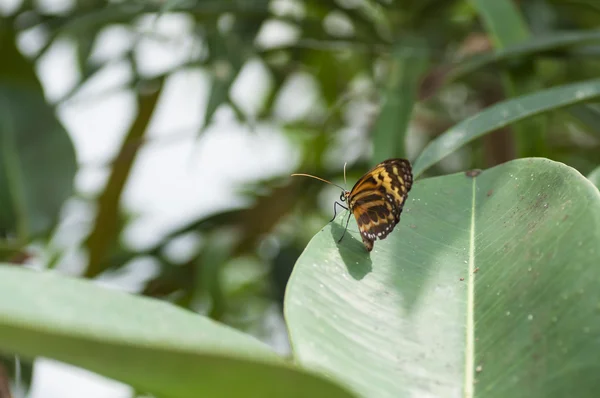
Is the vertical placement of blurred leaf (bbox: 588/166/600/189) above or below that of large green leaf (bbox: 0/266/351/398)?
above

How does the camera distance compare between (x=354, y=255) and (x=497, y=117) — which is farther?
(x=497, y=117)

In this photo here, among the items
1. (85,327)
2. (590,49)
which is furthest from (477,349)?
(590,49)

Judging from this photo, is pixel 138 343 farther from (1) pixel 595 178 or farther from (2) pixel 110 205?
(2) pixel 110 205

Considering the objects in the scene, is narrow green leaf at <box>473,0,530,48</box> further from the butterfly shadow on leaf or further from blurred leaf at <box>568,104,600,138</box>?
the butterfly shadow on leaf

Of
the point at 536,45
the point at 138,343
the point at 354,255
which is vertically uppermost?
the point at 536,45

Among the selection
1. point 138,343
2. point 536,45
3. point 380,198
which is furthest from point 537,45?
point 138,343

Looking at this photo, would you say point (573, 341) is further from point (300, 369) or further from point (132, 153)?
Answer: point (132, 153)

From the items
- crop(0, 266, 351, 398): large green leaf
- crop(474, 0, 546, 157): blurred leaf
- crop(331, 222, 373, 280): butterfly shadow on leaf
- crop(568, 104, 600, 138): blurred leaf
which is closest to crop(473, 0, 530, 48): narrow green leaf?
crop(474, 0, 546, 157): blurred leaf

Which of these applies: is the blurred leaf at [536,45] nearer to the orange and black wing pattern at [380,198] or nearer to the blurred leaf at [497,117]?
the blurred leaf at [497,117]
